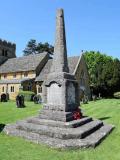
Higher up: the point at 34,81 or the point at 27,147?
the point at 34,81

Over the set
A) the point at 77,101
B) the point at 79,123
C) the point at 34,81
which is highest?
the point at 34,81

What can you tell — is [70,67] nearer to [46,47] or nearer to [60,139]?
[60,139]

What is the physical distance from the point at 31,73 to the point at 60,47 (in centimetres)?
A: 3494

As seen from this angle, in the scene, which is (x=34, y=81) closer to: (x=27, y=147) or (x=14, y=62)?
(x=14, y=62)

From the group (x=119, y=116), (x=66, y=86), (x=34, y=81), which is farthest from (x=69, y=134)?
(x=34, y=81)

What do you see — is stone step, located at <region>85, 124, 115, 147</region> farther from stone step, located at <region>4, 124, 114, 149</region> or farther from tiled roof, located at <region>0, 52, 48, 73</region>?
tiled roof, located at <region>0, 52, 48, 73</region>

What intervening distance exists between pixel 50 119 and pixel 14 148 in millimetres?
4407

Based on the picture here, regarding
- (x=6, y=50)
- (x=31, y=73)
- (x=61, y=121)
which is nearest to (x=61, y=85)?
(x=61, y=121)

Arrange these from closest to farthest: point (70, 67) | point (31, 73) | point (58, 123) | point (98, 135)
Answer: point (98, 135) < point (58, 123) < point (70, 67) < point (31, 73)

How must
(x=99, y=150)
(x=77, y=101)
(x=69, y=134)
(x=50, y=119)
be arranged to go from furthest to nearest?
1. (x=77, y=101)
2. (x=50, y=119)
3. (x=69, y=134)
4. (x=99, y=150)

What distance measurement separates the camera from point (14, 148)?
12789 millimetres

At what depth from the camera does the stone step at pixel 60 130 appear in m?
14.0

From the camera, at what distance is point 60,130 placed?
48.2 feet

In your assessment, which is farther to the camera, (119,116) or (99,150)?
(119,116)
